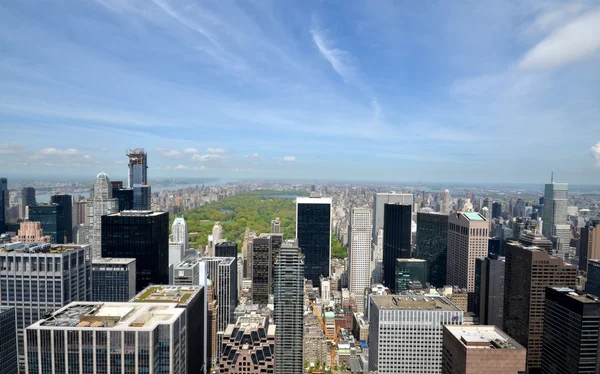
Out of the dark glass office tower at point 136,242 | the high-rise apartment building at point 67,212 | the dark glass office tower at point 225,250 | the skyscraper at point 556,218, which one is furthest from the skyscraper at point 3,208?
the skyscraper at point 556,218

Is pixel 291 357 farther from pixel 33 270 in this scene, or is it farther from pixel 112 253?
pixel 112 253

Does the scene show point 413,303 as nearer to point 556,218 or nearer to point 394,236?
point 556,218

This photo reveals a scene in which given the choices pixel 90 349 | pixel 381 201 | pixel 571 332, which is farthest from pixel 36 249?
pixel 381 201

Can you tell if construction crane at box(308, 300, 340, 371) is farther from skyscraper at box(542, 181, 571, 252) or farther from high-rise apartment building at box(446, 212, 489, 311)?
skyscraper at box(542, 181, 571, 252)

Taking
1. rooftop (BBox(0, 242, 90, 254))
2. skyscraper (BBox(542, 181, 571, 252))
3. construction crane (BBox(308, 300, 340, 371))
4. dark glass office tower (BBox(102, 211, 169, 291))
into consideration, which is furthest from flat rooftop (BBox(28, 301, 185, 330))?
skyscraper (BBox(542, 181, 571, 252))

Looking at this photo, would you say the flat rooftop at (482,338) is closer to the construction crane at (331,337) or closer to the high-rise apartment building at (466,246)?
the construction crane at (331,337)

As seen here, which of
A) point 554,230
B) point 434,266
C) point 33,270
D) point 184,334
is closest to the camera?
point 184,334

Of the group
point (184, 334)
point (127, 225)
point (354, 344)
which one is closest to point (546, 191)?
point (354, 344)
